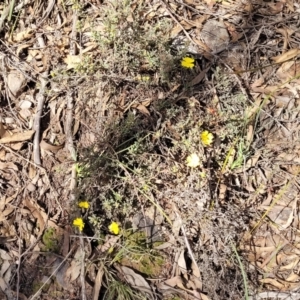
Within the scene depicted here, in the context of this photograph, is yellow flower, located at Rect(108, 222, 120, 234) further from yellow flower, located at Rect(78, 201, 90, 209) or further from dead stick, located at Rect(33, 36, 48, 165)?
dead stick, located at Rect(33, 36, 48, 165)

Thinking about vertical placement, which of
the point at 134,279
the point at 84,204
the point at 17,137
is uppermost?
the point at 17,137

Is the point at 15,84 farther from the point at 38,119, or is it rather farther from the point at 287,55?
the point at 287,55

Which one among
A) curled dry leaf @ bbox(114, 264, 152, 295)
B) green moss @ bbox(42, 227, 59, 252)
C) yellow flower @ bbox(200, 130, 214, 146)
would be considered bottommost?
curled dry leaf @ bbox(114, 264, 152, 295)

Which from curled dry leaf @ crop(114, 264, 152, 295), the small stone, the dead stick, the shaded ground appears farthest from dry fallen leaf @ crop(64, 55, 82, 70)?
curled dry leaf @ crop(114, 264, 152, 295)

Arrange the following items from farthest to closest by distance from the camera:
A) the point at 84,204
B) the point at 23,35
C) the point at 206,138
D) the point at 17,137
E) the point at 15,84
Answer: the point at 23,35 → the point at 15,84 → the point at 17,137 → the point at 206,138 → the point at 84,204

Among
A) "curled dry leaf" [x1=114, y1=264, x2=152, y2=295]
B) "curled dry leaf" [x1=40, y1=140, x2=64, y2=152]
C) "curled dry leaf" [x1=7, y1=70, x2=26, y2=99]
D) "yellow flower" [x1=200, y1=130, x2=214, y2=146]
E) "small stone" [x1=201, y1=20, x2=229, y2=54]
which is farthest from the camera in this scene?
"small stone" [x1=201, y1=20, x2=229, y2=54]

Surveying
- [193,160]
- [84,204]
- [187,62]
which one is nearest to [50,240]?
[84,204]
